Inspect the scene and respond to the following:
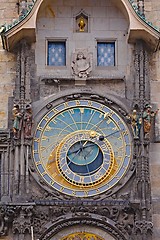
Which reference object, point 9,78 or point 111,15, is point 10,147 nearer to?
point 9,78

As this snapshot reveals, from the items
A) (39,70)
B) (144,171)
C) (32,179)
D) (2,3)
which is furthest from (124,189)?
(2,3)

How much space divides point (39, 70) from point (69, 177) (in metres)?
2.02

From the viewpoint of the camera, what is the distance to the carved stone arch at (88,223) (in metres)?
16.3

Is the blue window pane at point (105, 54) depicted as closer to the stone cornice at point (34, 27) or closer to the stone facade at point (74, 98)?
the stone facade at point (74, 98)

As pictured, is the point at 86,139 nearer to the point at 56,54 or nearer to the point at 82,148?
the point at 82,148

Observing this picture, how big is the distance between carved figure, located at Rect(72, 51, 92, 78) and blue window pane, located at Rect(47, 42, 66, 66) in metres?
0.26

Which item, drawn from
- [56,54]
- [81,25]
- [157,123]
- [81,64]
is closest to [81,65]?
[81,64]

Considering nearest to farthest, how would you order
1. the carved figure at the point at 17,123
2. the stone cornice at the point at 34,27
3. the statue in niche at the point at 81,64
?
the carved figure at the point at 17,123
the stone cornice at the point at 34,27
the statue in niche at the point at 81,64

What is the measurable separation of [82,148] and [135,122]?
977mm

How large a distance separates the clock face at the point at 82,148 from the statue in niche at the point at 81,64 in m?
0.49

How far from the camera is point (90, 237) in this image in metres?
16.4

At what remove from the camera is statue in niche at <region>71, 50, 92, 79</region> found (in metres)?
17.5

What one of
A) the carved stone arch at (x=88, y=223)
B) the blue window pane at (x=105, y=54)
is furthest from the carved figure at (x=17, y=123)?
the blue window pane at (x=105, y=54)

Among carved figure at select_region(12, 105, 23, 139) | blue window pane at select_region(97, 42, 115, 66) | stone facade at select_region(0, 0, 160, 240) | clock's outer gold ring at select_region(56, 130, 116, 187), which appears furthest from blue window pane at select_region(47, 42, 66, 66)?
clock's outer gold ring at select_region(56, 130, 116, 187)
